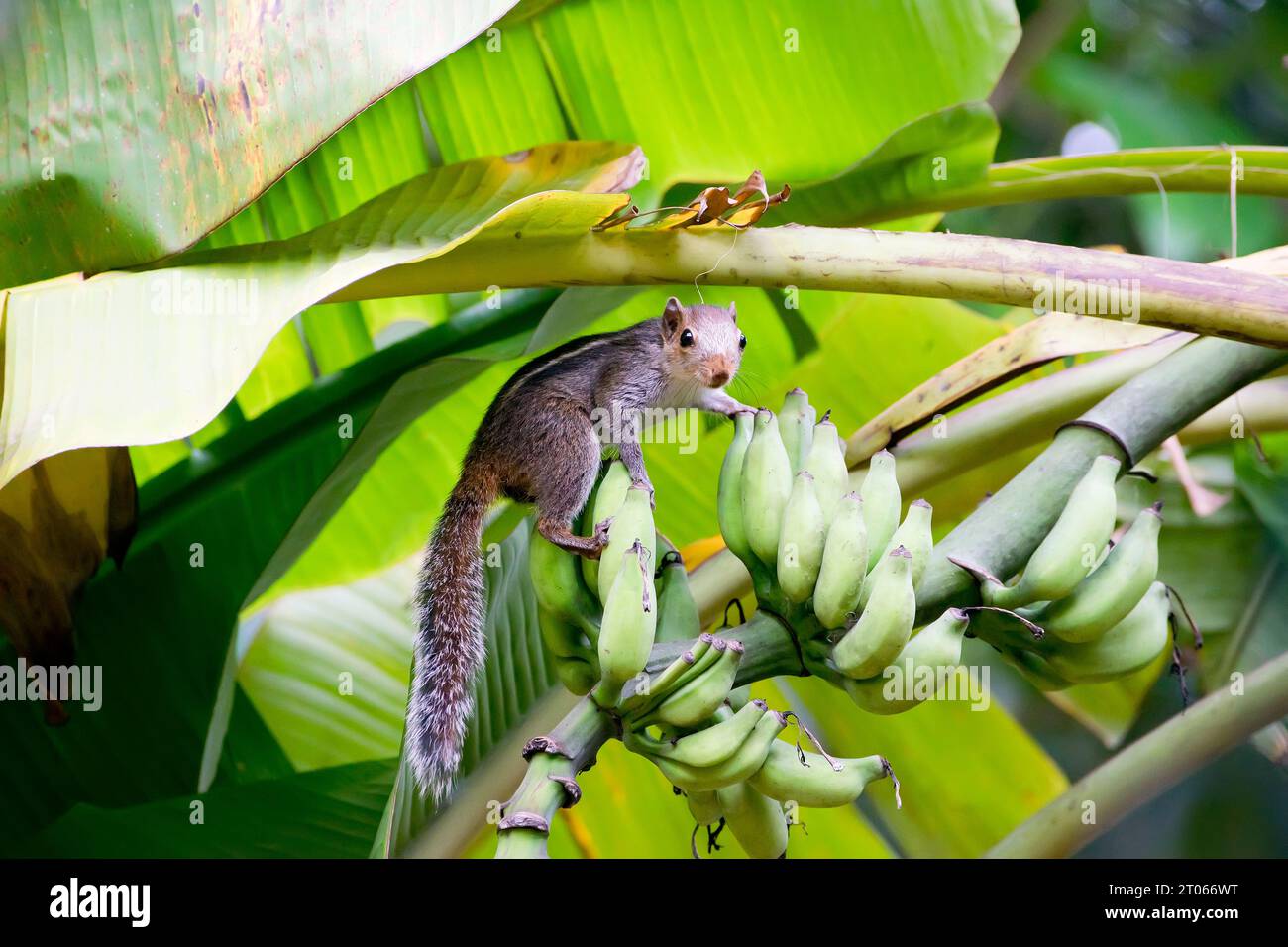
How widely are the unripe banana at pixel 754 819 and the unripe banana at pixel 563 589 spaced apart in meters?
0.17

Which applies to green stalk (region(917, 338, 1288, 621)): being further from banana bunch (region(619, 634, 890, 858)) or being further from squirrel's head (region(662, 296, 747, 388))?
squirrel's head (region(662, 296, 747, 388))

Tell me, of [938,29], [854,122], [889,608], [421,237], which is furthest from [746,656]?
[938,29]

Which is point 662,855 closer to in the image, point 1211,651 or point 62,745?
point 62,745

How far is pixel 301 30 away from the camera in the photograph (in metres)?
0.95

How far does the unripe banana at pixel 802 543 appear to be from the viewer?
82cm

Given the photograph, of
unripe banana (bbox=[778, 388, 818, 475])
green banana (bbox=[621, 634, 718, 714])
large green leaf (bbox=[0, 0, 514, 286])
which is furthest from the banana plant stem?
large green leaf (bbox=[0, 0, 514, 286])

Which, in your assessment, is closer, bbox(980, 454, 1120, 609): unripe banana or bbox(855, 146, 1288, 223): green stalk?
bbox(980, 454, 1120, 609): unripe banana

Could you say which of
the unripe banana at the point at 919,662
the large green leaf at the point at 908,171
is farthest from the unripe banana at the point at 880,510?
the large green leaf at the point at 908,171

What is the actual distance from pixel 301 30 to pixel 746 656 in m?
0.66

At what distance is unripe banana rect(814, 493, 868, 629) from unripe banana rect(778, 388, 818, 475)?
0.52 ft

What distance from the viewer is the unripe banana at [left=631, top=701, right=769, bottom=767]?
0.77 m

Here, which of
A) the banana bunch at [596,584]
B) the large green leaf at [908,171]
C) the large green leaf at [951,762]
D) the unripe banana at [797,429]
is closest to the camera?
the banana bunch at [596,584]

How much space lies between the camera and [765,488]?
35.0 inches

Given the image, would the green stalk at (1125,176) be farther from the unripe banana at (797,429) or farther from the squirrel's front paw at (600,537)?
the squirrel's front paw at (600,537)
